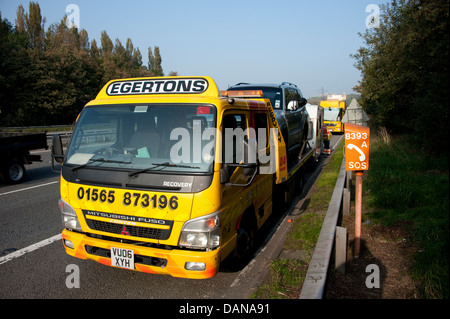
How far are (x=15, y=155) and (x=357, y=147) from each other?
9.22 meters

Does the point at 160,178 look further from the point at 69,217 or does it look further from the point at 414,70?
the point at 414,70

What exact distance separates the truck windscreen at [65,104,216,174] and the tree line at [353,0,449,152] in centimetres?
257

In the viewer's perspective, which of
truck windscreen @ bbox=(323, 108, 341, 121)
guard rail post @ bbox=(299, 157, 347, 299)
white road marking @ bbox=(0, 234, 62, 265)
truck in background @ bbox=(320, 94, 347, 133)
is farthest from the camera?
truck windscreen @ bbox=(323, 108, 341, 121)

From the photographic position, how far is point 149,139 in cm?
Result: 384

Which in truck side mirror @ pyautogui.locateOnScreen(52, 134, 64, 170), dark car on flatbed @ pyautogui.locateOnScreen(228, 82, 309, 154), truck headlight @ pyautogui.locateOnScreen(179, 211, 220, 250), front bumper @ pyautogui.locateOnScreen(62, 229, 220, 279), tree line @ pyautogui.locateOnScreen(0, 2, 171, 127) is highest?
tree line @ pyautogui.locateOnScreen(0, 2, 171, 127)

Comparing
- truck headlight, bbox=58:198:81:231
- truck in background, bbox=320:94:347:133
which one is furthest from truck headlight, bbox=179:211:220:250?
truck in background, bbox=320:94:347:133

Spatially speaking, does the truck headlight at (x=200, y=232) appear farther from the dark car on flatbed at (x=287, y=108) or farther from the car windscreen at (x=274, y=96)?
the car windscreen at (x=274, y=96)

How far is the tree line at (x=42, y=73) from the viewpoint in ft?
105

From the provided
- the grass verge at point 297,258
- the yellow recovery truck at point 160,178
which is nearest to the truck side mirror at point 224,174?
the yellow recovery truck at point 160,178

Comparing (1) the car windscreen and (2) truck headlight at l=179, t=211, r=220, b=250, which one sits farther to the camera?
(1) the car windscreen

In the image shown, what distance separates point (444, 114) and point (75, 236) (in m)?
4.36

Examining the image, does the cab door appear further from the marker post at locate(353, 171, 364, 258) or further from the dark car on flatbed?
the dark car on flatbed

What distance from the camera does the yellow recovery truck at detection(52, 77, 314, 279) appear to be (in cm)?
331
